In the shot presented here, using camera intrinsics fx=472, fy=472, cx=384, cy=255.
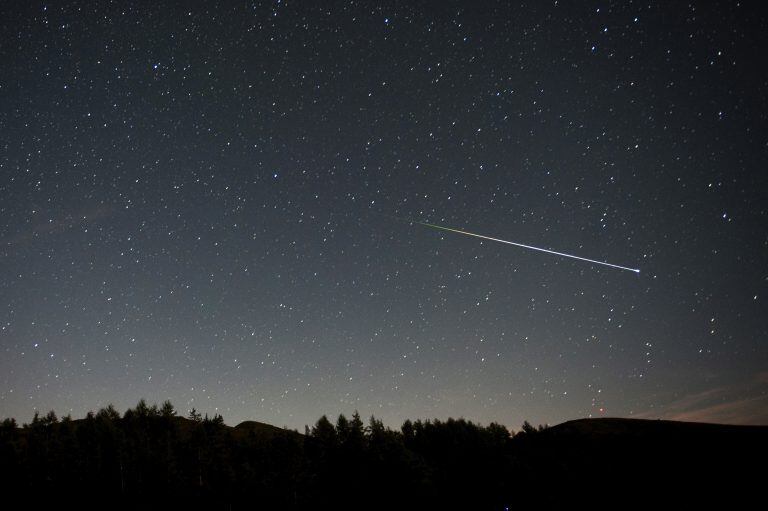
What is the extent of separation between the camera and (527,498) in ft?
153

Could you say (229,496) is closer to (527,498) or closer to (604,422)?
(527,498)

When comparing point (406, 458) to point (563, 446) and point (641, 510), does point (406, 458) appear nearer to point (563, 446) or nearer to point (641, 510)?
point (641, 510)

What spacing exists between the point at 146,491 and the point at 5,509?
37.0ft

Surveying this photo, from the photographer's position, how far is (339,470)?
5122 cm

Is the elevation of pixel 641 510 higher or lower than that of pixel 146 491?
lower

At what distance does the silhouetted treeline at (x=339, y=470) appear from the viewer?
1784 inches

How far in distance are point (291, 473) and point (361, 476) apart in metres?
7.21

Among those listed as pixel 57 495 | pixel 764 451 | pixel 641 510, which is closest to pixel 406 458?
pixel 641 510

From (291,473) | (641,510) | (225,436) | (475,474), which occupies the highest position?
(225,436)

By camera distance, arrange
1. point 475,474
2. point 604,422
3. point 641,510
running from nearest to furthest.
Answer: point 641,510 < point 475,474 < point 604,422

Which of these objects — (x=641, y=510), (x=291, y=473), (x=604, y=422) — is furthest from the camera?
(x=604, y=422)

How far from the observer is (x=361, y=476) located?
1930 inches

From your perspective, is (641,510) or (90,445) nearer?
(641,510)

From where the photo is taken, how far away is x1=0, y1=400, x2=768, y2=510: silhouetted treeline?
45312 mm
